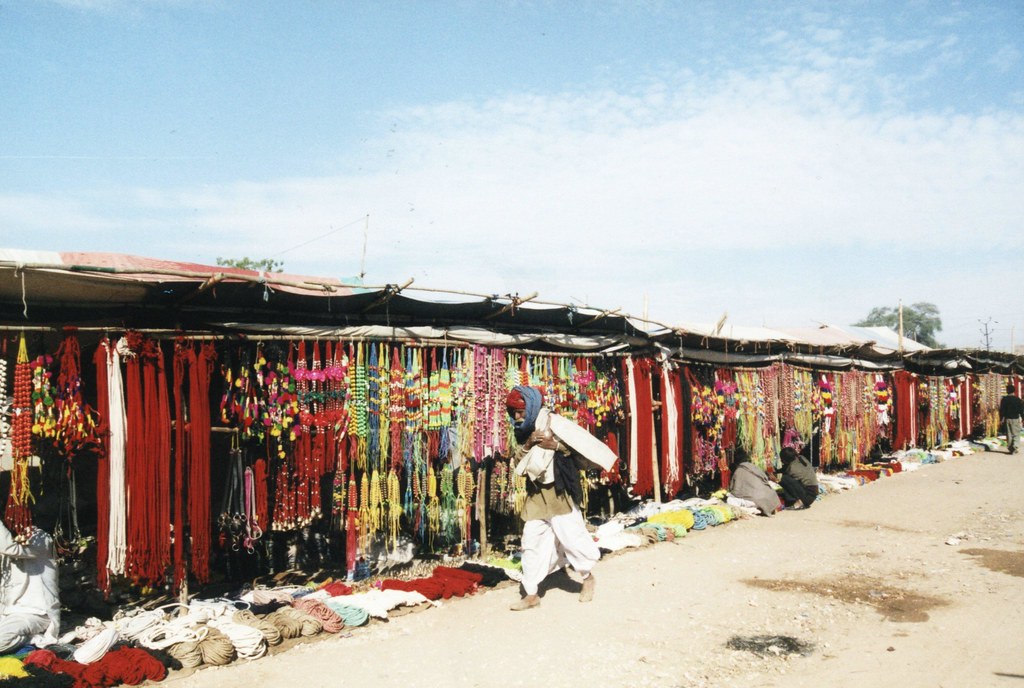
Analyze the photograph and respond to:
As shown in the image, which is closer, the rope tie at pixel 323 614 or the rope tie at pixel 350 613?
the rope tie at pixel 323 614

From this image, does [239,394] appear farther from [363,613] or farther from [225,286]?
[363,613]

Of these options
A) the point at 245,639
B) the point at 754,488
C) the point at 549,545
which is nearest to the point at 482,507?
the point at 549,545

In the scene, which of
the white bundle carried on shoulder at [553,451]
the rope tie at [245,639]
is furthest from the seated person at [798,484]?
the rope tie at [245,639]

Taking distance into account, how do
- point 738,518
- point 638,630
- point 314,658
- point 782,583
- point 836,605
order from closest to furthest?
point 314,658
point 638,630
point 836,605
point 782,583
point 738,518

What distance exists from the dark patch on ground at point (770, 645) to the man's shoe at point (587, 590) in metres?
1.12

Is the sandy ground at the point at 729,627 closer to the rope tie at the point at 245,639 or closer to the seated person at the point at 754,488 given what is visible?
the rope tie at the point at 245,639

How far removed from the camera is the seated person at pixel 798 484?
372 inches

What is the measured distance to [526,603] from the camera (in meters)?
5.24

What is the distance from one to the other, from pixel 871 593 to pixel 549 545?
2.42 m

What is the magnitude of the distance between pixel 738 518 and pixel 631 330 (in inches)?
104

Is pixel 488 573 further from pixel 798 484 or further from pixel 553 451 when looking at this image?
pixel 798 484

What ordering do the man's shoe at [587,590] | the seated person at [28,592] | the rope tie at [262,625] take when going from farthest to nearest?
1. the man's shoe at [587,590]
2. the rope tie at [262,625]
3. the seated person at [28,592]

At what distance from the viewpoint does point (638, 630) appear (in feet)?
15.7

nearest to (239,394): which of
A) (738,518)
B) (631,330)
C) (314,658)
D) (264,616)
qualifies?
(264,616)
